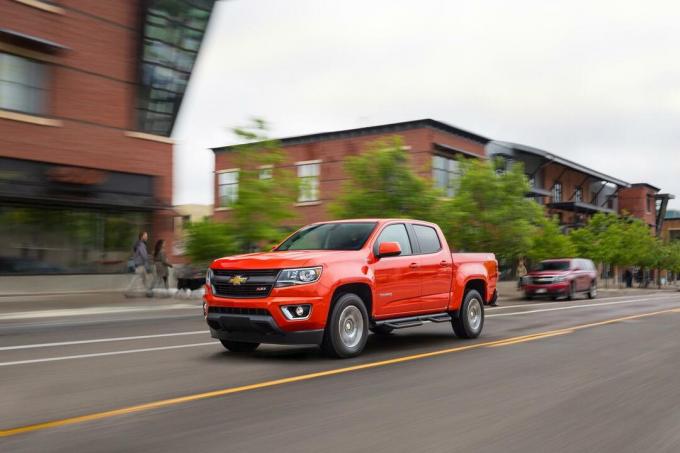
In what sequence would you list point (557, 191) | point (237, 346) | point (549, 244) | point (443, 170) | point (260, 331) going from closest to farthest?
point (260, 331) < point (237, 346) < point (549, 244) < point (443, 170) < point (557, 191)

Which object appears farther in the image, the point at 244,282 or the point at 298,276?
the point at 244,282

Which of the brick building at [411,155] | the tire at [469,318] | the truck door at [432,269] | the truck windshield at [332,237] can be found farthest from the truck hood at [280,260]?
the brick building at [411,155]

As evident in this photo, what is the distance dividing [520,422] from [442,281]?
17.0 feet

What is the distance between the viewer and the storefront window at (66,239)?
20422 mm

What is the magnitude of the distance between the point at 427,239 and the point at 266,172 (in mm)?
11246

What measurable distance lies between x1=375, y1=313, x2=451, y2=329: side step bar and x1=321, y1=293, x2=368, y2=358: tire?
50 centimetres

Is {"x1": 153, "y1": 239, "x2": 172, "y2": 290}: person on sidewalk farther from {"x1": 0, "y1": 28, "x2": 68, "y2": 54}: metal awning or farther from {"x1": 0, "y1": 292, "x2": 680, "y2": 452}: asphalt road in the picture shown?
Answer: {"x1": 0, "y1": 292, "x2": 680, "y2": 452}: asphalt road

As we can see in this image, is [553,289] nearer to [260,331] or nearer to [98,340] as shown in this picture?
[98,340]

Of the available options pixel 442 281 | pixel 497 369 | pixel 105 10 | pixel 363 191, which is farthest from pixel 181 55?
pixel 497 369

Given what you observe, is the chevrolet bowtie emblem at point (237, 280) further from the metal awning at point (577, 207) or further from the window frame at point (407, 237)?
the metal awning at point (577, 207)

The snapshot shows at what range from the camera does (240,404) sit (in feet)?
19.7

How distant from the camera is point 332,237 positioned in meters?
9.77

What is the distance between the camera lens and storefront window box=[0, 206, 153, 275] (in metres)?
20.4

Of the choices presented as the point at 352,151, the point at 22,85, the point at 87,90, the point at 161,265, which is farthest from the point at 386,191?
the point at 352,151
